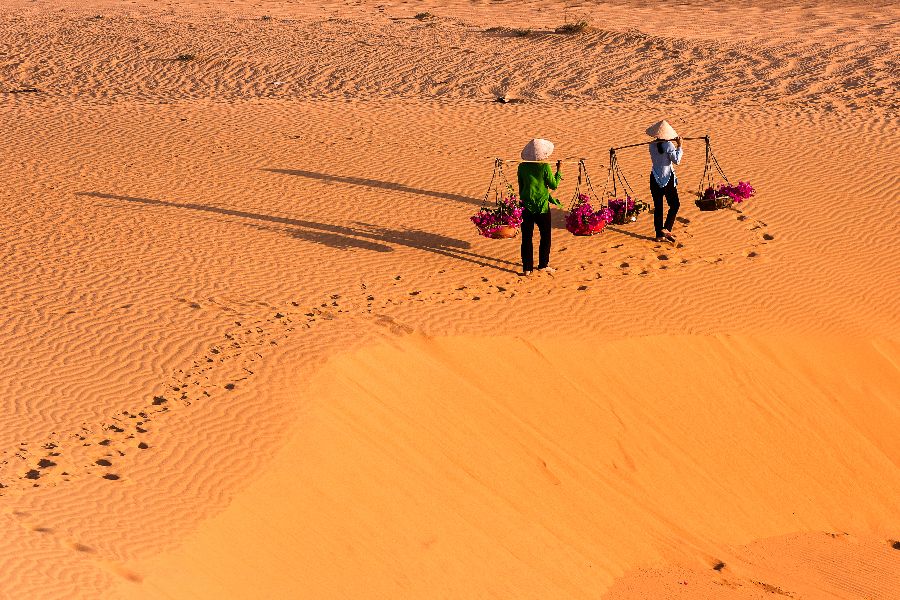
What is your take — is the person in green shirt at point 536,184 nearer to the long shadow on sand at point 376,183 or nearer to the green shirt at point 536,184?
the green shirt at point 536,184

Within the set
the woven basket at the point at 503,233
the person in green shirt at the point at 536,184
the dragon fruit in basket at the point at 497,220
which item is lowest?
the woven basket at the point at 503,233

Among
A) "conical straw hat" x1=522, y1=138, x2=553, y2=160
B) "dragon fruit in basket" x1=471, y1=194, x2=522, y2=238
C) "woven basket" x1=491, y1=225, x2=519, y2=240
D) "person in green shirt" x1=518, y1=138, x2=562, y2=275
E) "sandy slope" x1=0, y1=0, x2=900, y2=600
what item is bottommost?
"sandy slope" x1=0, y1=0, x2=900, y2=600

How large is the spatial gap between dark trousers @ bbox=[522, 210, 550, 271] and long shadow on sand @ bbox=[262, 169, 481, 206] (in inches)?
110

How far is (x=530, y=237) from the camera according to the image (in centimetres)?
1403

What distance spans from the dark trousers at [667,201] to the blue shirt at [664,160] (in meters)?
0.07

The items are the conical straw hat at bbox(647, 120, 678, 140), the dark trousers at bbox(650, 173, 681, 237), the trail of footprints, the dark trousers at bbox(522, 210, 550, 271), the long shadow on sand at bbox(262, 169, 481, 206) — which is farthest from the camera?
the long shadow on sand at bbox(262, 169, 481, 206)

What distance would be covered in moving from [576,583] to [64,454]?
4682 millimetres

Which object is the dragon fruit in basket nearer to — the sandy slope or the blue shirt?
the sandy slope

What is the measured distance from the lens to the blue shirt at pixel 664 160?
14516 millimetres

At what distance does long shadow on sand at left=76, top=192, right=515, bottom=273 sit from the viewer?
15.1 meters

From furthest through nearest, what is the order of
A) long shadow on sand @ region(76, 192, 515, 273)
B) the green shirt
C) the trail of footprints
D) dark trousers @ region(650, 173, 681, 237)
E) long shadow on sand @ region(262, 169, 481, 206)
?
long shadow on sand @ region(262, 169, 481, 206)
long shadow on sand @ region(76, 192, 515, 273)
dark trousers @ region(650, 173, 681, 237)
the green shirt
the trail of footprints

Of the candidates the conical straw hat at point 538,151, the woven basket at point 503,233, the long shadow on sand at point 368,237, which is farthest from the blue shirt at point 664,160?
the long shadow on sand at point 368,237

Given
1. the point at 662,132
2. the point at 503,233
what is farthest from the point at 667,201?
the point at 503,233

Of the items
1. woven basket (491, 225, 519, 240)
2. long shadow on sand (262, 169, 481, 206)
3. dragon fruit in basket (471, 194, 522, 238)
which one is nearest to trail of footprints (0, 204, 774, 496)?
woven basket (491, 225, 519, 240)
